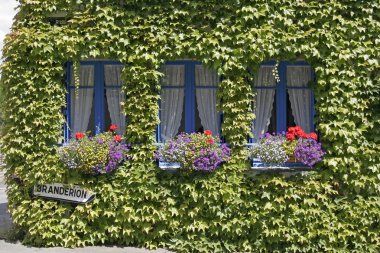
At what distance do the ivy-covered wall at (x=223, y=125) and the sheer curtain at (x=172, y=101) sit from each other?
33 cm

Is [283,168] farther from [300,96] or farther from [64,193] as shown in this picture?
[64,193]

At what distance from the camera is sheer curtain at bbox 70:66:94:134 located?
744 centimetres

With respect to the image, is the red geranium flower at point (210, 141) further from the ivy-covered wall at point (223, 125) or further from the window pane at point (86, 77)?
the window pane at point (86, 77)

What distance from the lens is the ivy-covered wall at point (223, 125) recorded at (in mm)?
6875

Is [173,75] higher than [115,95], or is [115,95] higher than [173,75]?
[173,75]

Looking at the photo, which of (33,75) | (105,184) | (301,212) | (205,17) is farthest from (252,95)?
(33,75)

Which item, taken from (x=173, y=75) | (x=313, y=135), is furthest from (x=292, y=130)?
(x=173, y=75)

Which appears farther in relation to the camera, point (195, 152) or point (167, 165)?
point (167, 165)

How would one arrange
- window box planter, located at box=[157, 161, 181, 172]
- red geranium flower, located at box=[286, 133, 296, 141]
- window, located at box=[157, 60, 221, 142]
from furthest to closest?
window, located at box=[157, 60, 221, 142], window box planter, located at box=[157, 161, 181, 172], red geranium flower, located at box=[286, 133, 296, 141]

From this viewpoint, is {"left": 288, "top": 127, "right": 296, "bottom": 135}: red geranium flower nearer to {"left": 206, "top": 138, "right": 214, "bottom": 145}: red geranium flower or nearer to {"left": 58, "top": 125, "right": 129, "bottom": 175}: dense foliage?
{"left": 206, "top": 138, "right": 214, "bottom": 145}: red geranium flower

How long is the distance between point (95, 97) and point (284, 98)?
131 inches

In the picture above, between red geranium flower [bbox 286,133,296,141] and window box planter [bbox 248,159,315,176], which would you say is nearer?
red geranium flower [bbox 286,133,296,141]

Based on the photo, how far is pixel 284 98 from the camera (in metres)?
7.37

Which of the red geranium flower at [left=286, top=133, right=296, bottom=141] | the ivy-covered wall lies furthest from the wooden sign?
the red geranium flower at [left=286, top=133, right=296, bottom=141]
